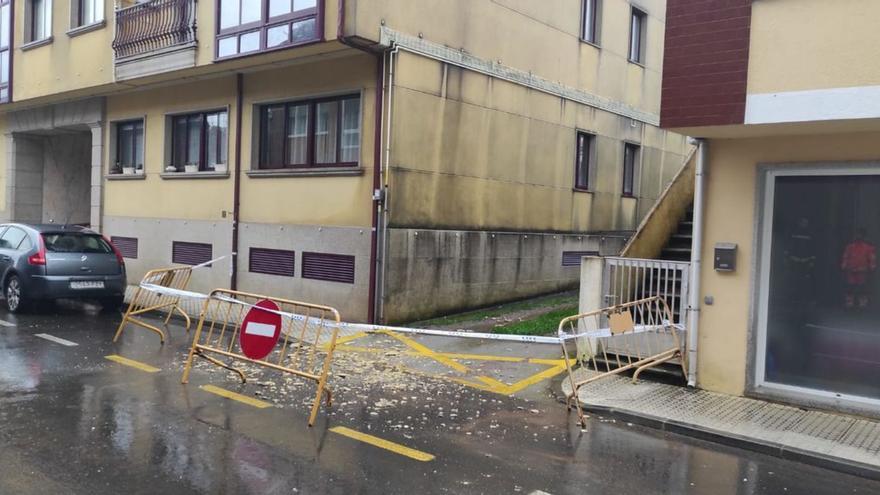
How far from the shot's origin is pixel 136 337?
1017cm

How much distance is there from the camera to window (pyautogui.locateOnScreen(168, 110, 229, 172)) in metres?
14.7

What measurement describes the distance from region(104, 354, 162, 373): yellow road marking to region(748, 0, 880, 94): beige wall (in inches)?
290

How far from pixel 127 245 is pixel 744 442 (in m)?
15.4

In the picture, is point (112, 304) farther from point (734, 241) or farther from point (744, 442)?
point (744, 442)

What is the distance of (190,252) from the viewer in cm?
1520

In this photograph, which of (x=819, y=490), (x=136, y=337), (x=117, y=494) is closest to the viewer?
(x=117, y=494)

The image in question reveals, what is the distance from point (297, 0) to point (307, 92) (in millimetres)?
1750

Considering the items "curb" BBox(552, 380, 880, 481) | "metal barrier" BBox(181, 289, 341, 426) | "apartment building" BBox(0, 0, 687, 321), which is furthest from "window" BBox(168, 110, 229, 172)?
"curb" BBox(552, 380, 880, 481)

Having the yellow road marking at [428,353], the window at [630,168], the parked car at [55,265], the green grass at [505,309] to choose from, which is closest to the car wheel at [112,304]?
the parked car at [55,265]

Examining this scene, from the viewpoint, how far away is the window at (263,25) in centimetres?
1127

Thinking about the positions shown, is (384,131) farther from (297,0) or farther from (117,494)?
(117,494)

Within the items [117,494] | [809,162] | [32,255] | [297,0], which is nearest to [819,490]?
[809,162]

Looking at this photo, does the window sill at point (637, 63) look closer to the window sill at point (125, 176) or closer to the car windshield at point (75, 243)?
the window sill at point (125, 176)

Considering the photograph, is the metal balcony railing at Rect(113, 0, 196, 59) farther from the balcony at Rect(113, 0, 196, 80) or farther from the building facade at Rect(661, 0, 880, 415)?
the building facade at Rect(661, 0, 880, 415)
